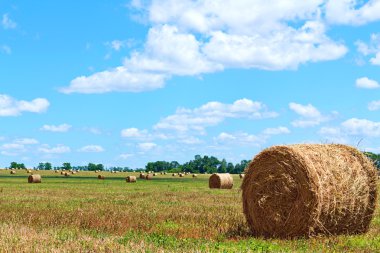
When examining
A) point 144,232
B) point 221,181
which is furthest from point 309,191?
point 221,181

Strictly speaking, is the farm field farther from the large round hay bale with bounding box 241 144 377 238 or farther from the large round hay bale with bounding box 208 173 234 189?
the large round hay bale with bounding box 208 173 234 189

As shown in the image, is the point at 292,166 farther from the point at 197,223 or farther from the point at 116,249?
the point at 116,249

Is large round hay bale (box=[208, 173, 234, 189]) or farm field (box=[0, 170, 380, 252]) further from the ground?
large round hay bale (box=[208, 173, 234, 189])

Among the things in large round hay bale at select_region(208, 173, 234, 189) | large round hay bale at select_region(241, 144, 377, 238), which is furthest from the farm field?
large round hay bale at select_region(208, 173, 234, 189)

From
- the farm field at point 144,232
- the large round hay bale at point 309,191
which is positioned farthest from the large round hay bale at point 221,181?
the large round hay bale at point 309,191

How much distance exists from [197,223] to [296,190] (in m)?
3.32

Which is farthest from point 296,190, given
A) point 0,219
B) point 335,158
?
point 0,219

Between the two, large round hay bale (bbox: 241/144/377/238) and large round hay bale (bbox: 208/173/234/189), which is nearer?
large round hay bale (bbox: 241/144/377/238)

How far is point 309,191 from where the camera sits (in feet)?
46.1

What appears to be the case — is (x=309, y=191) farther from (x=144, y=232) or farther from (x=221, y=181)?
(x=221, y=181)

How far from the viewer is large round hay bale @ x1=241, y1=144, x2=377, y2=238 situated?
1412cm

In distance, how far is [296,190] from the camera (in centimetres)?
1448

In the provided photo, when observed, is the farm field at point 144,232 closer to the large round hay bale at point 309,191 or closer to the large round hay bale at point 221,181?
the large round hay bale at point 309,191

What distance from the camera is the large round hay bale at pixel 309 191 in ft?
→ 46.3
